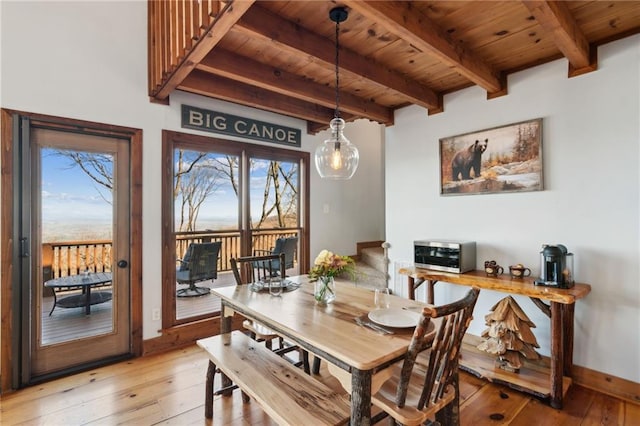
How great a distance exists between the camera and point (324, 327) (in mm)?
1605

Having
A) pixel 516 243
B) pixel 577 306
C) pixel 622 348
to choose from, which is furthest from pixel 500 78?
pixel 622 348

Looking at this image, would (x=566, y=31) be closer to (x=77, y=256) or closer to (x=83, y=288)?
(x=77, y=256)

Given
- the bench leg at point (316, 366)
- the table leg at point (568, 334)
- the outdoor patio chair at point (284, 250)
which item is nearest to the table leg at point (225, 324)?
the bench leg at point (316, 366)

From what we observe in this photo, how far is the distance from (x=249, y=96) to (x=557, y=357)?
3.43 m

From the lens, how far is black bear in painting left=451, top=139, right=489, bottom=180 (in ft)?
9.81

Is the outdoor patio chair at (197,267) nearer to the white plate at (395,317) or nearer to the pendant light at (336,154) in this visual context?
the pendant light at (336,154)

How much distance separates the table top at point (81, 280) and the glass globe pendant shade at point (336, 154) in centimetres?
222

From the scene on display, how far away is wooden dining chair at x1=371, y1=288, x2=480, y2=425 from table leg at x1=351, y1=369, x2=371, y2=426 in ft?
0.44

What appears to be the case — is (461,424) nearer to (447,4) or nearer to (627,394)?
(627,394)

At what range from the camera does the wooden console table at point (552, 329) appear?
84.4 inches

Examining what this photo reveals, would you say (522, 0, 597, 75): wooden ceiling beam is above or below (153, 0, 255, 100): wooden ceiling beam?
above

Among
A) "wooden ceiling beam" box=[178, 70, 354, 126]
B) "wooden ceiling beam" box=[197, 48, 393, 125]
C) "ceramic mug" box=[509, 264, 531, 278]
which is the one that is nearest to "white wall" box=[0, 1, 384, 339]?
"wooden ceiling beam" box=[178, 70, 354, 126]

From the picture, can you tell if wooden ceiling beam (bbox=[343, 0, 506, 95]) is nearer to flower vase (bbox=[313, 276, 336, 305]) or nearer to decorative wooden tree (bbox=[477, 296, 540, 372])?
flower vase (bbox=[313, 276, 336, 305])

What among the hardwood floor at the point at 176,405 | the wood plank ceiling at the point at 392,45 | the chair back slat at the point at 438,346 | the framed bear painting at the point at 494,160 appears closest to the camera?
the chair back slat at the point at 438,346
